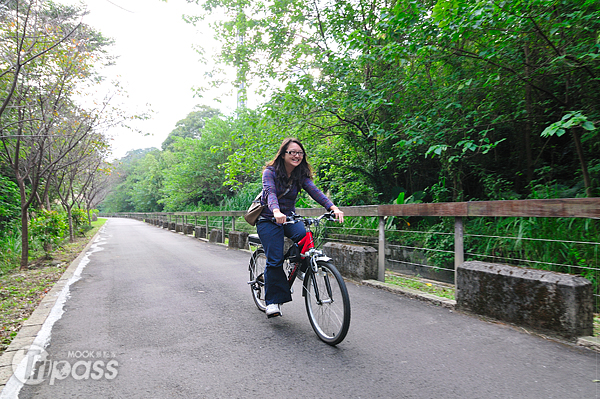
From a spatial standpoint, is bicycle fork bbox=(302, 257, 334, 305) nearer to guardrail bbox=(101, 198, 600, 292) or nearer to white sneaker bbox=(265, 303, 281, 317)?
white sneaker bbox=(265, 303, 281, 317)

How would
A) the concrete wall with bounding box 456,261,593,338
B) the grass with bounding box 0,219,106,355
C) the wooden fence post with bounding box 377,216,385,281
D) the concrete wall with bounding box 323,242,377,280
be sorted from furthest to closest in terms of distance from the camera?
the concrete wall with bounding box 323,242,377,280 → the wooden fence post with bounding box 377,216,385,281 → the grass with bounding box 0,219,106,355 → the concrete wall with bounding box 456,261,593,338

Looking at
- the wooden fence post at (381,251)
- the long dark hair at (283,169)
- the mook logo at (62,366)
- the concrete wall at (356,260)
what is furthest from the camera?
the concrete wall at (356,260)

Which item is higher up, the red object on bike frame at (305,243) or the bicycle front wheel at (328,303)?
the red object on bike frame at (305,243)

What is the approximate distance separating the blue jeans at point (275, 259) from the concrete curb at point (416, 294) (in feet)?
6.44

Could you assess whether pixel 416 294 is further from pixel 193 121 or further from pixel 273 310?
pixel 193 121

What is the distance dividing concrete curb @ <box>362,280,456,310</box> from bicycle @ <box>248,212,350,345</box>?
1.82m

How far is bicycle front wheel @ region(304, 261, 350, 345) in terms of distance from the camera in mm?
3152

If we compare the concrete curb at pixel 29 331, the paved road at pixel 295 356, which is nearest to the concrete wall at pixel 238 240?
the concrete curb at pixel 29 331

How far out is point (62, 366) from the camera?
2975mm

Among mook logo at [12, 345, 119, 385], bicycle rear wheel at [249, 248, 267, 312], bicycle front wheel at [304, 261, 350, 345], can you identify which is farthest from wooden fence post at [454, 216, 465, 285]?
Answer: mook logo at [12, 345, 119, 385]

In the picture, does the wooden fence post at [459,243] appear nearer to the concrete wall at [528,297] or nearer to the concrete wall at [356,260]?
the concrete wall at [528,297]

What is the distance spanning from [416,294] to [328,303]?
202 centimetres

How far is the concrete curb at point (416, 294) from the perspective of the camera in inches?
173

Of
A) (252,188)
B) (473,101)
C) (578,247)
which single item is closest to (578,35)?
(473,101)
